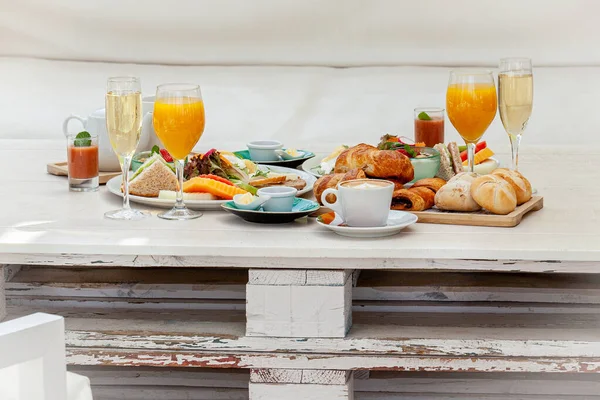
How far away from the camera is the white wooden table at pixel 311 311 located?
1303mm

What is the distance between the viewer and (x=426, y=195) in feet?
4.92

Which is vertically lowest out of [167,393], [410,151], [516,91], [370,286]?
[167,393]

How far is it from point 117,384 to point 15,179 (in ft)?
1.46

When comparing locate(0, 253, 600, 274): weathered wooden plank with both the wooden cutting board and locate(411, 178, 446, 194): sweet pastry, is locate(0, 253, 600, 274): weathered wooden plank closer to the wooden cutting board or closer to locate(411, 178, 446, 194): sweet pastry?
the wooden cutting board

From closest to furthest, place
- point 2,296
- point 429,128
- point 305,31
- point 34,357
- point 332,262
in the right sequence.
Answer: point 34,357, point 332,262, point 2,296, point 429,128, point 305,31

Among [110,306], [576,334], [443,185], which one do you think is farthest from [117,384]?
[576,334]

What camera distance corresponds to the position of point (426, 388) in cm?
165

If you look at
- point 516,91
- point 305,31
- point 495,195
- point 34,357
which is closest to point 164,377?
point 495,195

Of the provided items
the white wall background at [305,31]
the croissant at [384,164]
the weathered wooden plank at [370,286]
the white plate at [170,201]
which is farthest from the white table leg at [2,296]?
the white wall background at [305,31]

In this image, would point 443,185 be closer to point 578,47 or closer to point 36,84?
point 578,47

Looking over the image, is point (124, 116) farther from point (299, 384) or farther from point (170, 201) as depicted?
point (299, 384)

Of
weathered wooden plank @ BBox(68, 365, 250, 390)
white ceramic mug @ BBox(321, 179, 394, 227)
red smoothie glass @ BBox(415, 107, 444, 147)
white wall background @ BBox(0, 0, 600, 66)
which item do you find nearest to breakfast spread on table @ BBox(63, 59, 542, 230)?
white ceramic mug @ BBox(321, 179, 394, 227)

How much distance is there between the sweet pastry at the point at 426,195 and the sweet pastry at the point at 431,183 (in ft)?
0.04

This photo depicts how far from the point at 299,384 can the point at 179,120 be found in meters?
0.45
